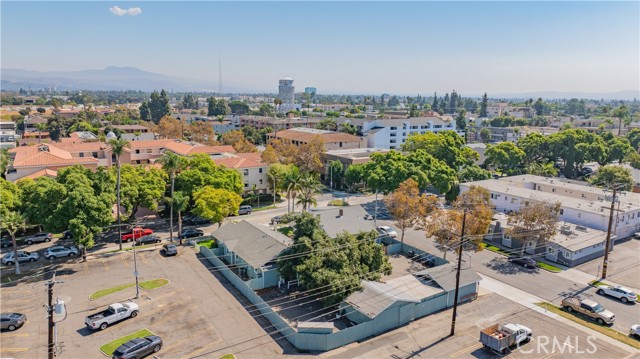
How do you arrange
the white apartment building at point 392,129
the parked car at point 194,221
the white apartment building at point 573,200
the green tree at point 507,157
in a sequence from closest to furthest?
the white apartment building at point 573,200 < the parked car at point 194,221 < the green tree at point 507,157 < the white apartment building at point 392,129

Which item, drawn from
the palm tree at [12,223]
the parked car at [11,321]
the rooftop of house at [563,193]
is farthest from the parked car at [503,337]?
the palm tree at [12,223]

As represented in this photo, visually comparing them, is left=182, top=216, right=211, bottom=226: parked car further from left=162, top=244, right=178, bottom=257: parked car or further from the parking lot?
the parking lot

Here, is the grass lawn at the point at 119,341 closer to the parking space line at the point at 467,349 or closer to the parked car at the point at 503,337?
the parking space line at the point at 467,349

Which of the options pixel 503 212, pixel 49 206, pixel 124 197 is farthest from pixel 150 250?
pixel 503 212

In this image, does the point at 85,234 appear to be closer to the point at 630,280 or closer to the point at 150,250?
the point at 150,250

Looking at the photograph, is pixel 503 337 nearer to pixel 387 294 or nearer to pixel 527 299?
pixel 387 294

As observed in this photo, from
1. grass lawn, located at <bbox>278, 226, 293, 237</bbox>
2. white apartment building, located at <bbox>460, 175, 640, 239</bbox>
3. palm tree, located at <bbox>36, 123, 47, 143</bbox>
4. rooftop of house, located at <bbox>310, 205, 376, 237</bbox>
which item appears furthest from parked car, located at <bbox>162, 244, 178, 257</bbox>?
palm tree, located at <bbox>36, 123, 47, 143</bbox>
